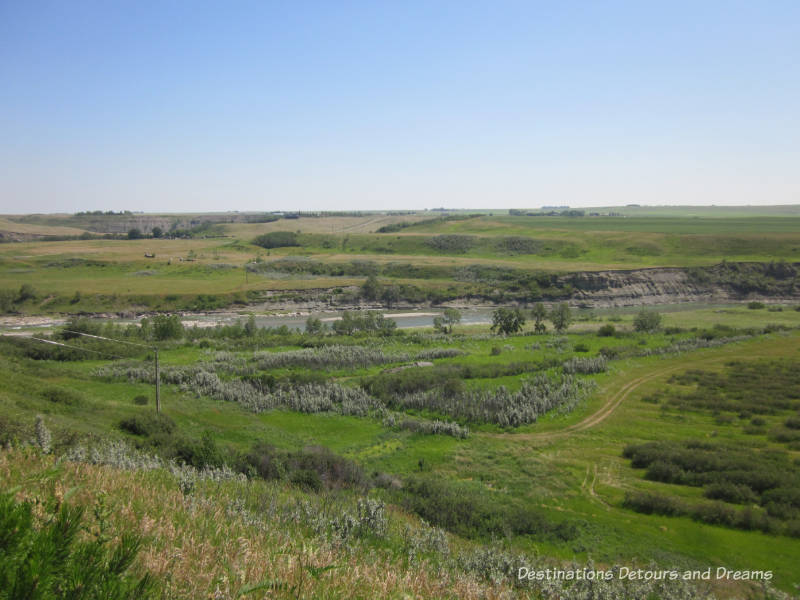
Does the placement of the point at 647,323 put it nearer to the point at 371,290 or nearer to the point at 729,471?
the point at 729,471

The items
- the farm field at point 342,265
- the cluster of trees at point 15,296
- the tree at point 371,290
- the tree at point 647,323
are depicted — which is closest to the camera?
the tree at point 647,323

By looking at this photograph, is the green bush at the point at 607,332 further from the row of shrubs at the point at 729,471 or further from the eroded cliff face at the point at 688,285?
the eroded cliff face at the point at 688,285

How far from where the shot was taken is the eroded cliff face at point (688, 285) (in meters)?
71.6

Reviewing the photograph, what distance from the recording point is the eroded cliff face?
7162 cm

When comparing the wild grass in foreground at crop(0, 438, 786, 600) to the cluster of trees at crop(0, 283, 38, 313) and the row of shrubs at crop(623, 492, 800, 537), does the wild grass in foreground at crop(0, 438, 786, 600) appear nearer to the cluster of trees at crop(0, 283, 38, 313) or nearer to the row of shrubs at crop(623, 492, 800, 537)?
the row of shrubs at crop(623, 492, 800, 537)

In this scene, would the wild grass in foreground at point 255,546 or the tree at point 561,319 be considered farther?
the tree at point 561,319

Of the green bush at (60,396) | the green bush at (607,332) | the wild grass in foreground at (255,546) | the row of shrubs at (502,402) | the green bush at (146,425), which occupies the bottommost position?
the row of shrubs at (502,402)

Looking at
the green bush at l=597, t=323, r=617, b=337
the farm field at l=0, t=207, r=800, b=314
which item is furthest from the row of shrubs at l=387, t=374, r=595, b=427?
Answer: the farm field at l=0, t=207, r=800, b=314

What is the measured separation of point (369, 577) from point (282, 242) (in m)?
114

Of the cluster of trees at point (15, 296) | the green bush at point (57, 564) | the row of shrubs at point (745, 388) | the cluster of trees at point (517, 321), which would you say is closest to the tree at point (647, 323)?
the cluster of trees at point (517, 321)

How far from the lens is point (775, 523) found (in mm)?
13766

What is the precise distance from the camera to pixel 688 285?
247 ft

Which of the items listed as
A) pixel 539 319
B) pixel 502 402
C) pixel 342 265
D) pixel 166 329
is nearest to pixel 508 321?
pixel 539 319

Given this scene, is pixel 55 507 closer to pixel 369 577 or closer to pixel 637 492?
pixel 369 577
